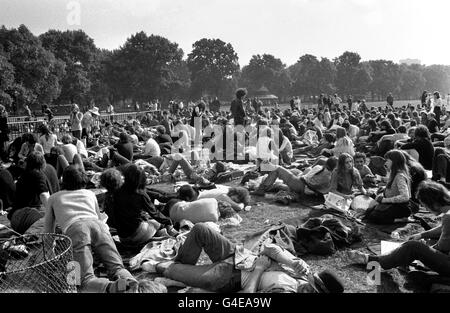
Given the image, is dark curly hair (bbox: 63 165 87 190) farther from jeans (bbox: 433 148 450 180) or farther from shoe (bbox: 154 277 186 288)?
jeans (bbox: 433 148 450 180)

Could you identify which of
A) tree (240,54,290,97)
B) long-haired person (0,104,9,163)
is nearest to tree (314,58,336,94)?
tree (240,54,290,97)

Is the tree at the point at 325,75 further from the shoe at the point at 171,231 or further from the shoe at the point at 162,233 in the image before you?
the shoe at the point at 162,233

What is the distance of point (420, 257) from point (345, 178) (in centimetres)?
305

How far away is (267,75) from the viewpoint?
320 feet

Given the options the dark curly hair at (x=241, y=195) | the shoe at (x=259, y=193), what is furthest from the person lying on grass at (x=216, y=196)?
the shoe at (x=259, y=193)

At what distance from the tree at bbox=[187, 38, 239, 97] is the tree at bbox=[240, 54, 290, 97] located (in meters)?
11.4

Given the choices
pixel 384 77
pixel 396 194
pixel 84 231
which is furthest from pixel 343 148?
pixel 384 77

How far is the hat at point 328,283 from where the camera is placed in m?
3.62

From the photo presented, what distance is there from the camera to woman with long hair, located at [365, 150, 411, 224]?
6.32 meters

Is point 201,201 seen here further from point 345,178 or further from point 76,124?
point 76,124

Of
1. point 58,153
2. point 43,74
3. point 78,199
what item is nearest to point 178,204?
point 78,199
